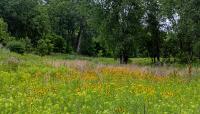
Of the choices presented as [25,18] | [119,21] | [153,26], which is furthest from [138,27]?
[25,18]

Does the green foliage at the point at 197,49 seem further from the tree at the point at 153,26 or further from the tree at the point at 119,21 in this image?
the tree at the point at 119,21

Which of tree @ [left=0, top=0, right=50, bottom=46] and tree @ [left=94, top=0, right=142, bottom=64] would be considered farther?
tree @ [left=0, top=0, right=50, bottom=46]

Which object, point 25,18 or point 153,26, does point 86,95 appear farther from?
point 25,18

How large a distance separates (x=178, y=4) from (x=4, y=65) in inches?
493

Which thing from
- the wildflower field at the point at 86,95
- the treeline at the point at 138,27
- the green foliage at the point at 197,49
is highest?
the treeline at the point at 138,27

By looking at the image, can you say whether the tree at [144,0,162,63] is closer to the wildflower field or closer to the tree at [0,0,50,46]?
the tree at [0,0,50,46]

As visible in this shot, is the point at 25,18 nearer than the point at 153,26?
No

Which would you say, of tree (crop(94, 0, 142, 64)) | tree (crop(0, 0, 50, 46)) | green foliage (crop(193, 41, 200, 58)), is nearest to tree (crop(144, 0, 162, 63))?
tree (crop(94, 0, 142, 64))

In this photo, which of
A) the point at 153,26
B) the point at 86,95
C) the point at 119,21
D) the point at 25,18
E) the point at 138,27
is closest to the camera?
the point at 86,95

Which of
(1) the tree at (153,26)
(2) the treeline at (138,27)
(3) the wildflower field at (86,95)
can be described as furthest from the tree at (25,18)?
(3) the wildflower field at (86,95)

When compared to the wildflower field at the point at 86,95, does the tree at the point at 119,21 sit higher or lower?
higher

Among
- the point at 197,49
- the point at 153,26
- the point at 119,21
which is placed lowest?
the point at 197,49

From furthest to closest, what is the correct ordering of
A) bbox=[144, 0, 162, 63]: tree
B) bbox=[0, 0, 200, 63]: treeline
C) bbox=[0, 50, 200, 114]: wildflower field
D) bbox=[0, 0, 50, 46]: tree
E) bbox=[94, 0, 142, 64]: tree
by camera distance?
bbox=[0, 0, 50, 46]: tree
bbox=[144, 0, 162, 63]: tree
bbox=[94, 0, 142, 64]: tree
bbox=[0, 0, 200, 63]: treeline
bbox=[0, 50, 200, 114]: wildflower field

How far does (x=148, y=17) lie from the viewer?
157 ft
